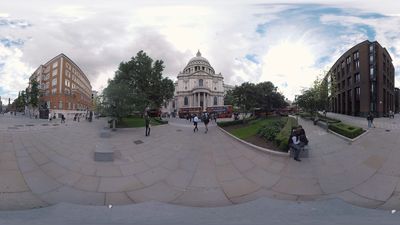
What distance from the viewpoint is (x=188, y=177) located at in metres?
5.64

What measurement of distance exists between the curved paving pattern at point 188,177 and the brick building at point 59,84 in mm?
40271

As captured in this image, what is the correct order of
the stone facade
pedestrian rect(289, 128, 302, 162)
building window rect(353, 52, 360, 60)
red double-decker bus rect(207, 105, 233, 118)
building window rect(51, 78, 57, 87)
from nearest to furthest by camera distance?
pedestrian rect(289, 128, 302, 162) → building window rect(353, 52, 360, 60) → red double-decker bus rect(207, 105, 233, 118) → building window rect(51, 78, 57, 87) → the stone facade

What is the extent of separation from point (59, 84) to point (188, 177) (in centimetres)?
4644

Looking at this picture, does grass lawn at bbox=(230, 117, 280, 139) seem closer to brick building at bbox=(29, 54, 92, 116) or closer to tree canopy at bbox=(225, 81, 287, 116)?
tree canopy at bbox=(225, 81, 287, 116)

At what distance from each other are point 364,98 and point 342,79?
377 inches

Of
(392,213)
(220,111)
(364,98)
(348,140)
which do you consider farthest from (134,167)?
(364,98)

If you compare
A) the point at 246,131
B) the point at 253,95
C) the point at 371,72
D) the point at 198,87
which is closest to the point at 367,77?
the point at 371,72

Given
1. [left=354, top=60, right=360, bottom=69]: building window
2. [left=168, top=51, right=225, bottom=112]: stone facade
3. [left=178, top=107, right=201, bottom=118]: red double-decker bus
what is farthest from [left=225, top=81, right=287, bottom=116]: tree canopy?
[left=168, top=51, right=225, bottom=112]: stone facade

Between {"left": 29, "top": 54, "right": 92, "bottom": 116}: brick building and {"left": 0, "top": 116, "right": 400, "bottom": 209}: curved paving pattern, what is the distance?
132ft

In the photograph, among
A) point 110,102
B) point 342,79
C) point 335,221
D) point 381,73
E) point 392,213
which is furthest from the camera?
point 342,79

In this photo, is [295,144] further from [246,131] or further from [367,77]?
[367,77]

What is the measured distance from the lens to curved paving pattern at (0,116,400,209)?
4699 mm

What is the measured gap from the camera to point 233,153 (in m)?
8.02

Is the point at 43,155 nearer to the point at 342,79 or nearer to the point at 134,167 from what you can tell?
the point at 134,167
